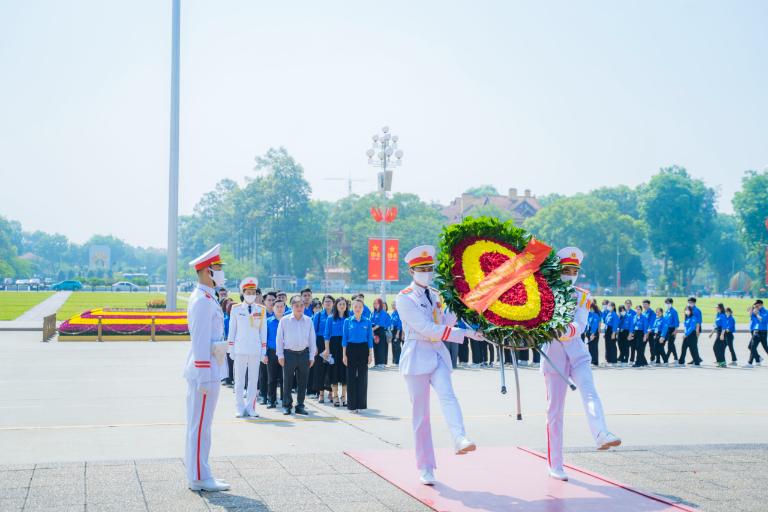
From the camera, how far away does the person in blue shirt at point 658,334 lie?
→ 22.0 metres

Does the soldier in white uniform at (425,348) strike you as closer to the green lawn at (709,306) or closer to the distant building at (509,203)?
the green lawn at (709,306)

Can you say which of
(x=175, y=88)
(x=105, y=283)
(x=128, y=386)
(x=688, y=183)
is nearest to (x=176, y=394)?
(x=128, y=386)

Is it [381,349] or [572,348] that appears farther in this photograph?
[381,349]

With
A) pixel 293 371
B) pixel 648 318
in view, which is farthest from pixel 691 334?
pixel 293 371

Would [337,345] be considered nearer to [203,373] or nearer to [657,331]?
[203,373]

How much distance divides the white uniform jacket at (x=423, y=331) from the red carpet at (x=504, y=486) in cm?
108

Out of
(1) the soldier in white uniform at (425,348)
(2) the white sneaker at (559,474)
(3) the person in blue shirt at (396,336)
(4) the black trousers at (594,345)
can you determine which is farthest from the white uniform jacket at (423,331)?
(4) the black trousers at (594,345)

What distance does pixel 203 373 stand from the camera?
24.7 feet

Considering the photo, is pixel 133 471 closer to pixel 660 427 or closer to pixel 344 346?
pixel 344 346

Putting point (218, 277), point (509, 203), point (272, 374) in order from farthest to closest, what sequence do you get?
point (509, 203) < point (272, 374) < point (218, 277)

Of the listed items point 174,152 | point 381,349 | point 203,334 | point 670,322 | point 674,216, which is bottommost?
point 381,349

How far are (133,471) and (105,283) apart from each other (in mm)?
101963

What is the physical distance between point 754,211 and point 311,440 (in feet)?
303

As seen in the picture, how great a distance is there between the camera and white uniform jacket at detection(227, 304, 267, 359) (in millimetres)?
12555
